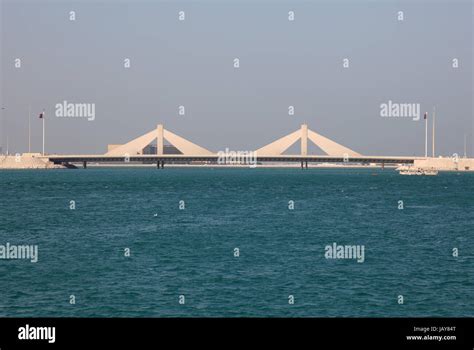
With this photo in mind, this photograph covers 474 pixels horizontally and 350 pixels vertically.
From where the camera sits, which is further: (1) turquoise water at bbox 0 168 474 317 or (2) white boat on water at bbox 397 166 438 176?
(2) white boat on water at bbox 397 166 438 176

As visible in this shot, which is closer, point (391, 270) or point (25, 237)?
point (391, 270)

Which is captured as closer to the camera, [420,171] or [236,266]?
[236,266]

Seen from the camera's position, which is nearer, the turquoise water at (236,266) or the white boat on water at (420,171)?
the turquoise water at (236,266)

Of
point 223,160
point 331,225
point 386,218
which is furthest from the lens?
point 223,160

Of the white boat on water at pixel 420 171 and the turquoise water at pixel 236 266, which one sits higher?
the white boat on water at pixel 420 171

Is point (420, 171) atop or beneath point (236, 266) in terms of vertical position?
atop

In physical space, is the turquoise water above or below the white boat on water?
below

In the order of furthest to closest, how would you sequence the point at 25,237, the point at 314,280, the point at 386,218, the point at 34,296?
1. the point at 386,218
2. the point at 25,237
3. the point at 314,280
4. the point at 34,296
